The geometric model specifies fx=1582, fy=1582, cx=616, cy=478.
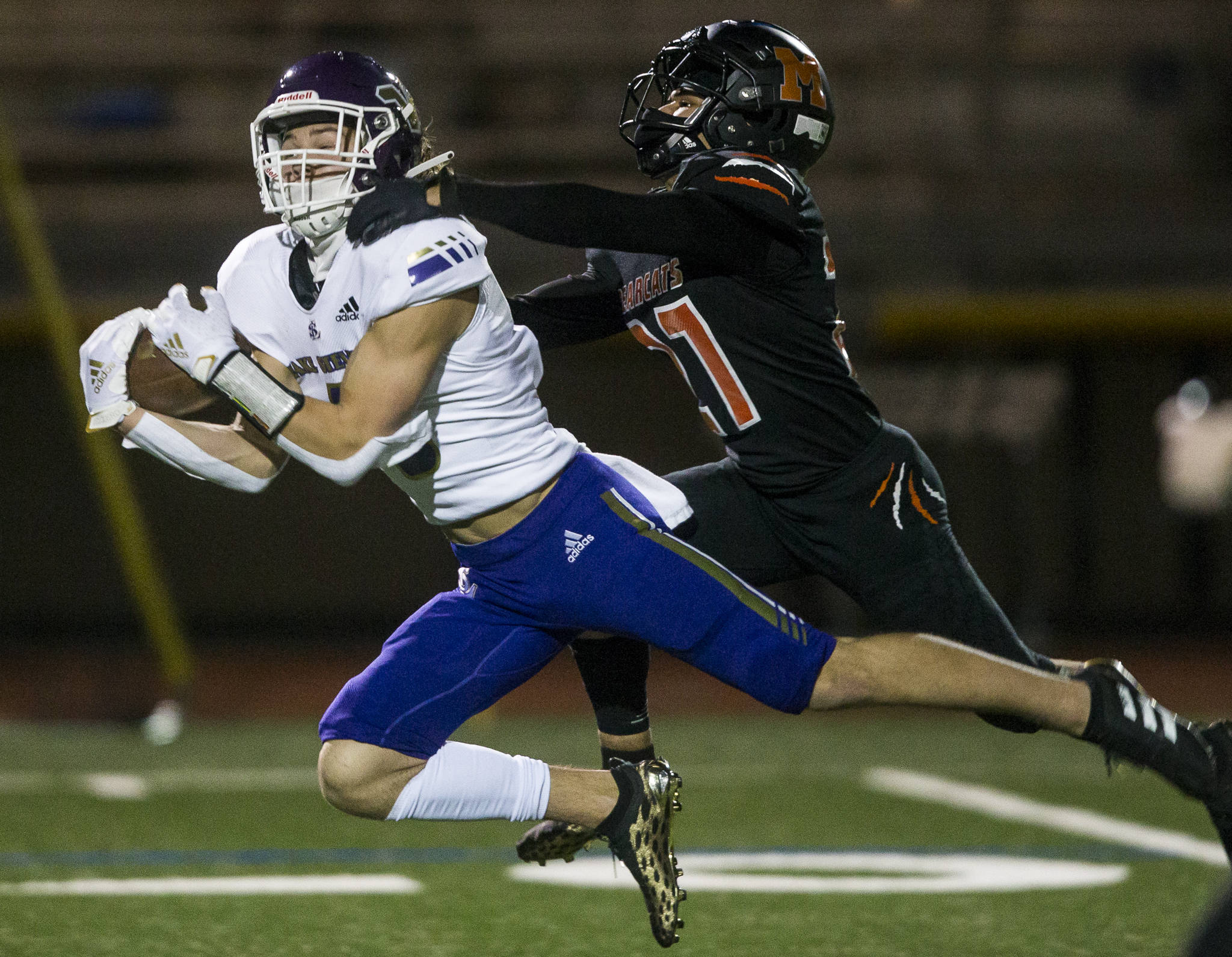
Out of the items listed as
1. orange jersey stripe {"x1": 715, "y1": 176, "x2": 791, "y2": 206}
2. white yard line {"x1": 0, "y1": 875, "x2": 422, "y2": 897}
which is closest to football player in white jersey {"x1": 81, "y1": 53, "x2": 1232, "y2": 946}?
orange jersey stripe {"x1": 715, "y1": 176, "x2": 791, "y2": 206}

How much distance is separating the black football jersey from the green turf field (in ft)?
3.78

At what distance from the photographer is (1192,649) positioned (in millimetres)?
10812

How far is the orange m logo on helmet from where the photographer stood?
3.38 m

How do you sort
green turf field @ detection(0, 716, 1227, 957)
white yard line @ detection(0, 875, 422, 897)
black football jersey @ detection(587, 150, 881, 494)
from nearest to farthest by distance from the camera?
black football jersey @ detection(587, 150, 881, 494)
green turf field @ detection(0, 716, 1227, 957)
white yard line @ detection(0, 875, 422, 897)

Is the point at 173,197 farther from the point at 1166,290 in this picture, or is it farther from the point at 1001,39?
the point at 1166,290

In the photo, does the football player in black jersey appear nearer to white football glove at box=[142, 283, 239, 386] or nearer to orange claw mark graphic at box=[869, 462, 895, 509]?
orange claw mark graphic at box=[869, 462, 895, 509]

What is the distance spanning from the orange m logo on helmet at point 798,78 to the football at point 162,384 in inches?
50.2

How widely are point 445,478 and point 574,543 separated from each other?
27 centimetres

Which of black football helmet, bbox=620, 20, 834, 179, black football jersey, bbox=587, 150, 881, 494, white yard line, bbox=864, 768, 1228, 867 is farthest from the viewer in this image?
white yard line, bbox=864, 768, 1228, 867

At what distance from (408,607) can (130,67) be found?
4384 mm

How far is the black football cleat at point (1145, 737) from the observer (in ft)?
9.77

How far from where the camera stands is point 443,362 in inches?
114

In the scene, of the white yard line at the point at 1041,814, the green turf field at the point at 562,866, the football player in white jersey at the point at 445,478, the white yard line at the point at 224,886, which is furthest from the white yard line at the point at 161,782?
the football player in white jersey at the point at 445,478

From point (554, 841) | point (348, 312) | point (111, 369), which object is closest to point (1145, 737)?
point (554, 841)
